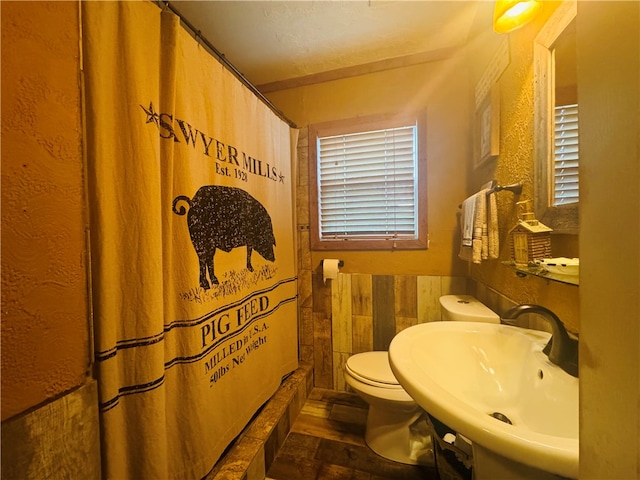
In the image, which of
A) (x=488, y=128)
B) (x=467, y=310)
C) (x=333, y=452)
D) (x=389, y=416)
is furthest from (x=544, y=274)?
(x=333, y=452)

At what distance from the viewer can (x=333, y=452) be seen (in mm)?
1351

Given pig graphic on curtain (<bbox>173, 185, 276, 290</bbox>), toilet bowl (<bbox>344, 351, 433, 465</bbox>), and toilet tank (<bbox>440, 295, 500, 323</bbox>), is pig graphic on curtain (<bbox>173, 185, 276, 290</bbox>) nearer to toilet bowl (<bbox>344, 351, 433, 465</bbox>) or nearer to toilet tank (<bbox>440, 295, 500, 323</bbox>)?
toilet bowl (<bbox>344, 351, 433, 465</bbox>)

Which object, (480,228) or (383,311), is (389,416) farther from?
(480,228)

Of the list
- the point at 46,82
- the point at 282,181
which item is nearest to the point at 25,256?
the point at 46,82

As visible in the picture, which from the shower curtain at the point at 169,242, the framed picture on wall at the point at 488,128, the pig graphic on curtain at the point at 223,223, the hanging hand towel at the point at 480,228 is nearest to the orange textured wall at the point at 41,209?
the shower curtain at the point at 169,242

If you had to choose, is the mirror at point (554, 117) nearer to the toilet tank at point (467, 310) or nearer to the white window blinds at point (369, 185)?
the toilet tank at point (467, 310)

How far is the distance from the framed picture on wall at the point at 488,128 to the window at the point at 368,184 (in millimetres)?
331

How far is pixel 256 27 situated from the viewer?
4.91 ft

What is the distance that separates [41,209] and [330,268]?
58.3 inches

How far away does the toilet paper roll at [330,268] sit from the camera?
5.89 feet

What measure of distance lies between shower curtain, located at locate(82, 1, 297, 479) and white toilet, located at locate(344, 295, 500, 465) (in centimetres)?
60

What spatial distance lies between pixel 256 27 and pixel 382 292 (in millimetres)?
1863

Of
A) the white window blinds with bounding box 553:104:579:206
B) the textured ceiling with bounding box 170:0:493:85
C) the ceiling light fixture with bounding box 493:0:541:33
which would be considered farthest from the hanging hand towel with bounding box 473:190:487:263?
the textured ceiling with bounding box 170:0:493:85

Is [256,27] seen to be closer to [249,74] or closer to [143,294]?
[249,74]
